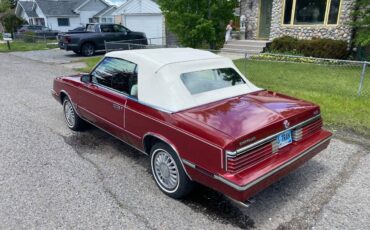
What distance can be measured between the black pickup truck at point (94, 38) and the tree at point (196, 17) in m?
4.64

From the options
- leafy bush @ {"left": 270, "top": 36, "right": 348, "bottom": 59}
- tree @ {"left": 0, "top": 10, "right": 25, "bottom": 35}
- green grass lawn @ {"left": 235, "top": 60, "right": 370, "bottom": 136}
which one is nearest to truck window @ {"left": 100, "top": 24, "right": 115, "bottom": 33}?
green grass lawn @ {"left": 235, "top": 60, "right": 370, "bottom": 136}

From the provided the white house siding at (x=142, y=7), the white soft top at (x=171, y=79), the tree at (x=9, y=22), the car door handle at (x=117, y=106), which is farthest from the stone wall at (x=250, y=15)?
the tree at (x=9, y=22)

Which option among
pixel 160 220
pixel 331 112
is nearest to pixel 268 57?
pixel 331 112

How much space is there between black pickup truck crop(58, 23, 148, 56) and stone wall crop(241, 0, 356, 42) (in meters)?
6.52

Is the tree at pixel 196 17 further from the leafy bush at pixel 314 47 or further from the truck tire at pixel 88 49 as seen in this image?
the truck tire at pixel 88 49

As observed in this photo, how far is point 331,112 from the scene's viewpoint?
594 centimetres

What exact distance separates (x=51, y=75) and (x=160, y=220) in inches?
387

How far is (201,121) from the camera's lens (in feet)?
9.70

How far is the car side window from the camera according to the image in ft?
12.6

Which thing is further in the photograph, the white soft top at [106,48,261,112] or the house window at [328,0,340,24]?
the house window at [328,0,340,24]

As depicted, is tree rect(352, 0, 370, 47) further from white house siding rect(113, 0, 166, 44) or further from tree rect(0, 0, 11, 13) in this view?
tree rect(0, 0, 11, 13)

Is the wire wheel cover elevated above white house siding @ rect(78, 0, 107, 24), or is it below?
below

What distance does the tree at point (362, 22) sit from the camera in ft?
36.6

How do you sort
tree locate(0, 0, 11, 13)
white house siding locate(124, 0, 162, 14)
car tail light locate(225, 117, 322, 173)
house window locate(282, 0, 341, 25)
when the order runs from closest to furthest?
car tail light locate(225, 117, 322, 173), house window locate(282, 0, 341, 25), white house siding locate(124, 0, 162, 14), tree locate(0, 0, 11, 13)
